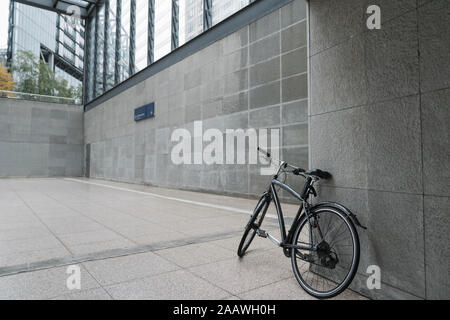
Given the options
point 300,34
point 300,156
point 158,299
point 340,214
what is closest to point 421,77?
point 340,214

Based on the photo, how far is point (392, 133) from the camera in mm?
2410

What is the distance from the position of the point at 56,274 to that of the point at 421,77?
143 inches

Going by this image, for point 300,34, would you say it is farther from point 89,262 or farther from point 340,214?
point 89,262

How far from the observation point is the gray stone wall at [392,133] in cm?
210

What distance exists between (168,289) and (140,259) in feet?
3.17

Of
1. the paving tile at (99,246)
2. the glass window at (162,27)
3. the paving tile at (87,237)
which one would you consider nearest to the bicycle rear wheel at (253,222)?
the paving tile at (99,246)

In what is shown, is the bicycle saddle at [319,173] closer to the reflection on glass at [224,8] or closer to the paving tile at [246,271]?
the paving tile at [246,271]

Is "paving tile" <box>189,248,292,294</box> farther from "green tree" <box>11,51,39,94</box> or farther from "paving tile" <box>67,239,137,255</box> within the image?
"green tree" <box>11,51,39,94</box>

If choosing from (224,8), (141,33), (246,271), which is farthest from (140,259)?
(141,33)

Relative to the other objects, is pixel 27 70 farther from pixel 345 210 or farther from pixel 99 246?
pixel 345 210

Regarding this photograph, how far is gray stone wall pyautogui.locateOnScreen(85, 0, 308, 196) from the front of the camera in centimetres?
829

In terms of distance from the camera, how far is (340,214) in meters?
2.50

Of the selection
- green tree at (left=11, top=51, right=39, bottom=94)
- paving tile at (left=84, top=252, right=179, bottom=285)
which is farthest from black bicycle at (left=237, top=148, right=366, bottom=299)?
green tree at (left=11, top=51, right=39, bottom=94)

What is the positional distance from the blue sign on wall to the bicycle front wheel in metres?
13.4
